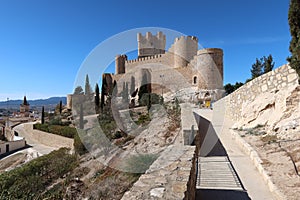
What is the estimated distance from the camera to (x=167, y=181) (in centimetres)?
194

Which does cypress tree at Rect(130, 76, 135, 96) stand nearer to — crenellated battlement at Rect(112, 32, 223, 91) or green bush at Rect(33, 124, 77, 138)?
crenellated battlement at Rect(112, 32, 223, 91)

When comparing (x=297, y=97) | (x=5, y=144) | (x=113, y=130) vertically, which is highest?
(x=297, y=97)

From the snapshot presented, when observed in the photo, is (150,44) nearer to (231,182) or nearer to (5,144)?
(5,144)

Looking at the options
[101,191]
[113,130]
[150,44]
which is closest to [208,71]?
[113,130]

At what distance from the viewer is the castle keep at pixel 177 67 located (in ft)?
74.6

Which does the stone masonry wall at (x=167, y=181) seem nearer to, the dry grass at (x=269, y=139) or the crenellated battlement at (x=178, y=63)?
the dry grass at (x=269, y=139)

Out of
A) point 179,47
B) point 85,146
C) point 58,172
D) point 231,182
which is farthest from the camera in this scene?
point 179,47

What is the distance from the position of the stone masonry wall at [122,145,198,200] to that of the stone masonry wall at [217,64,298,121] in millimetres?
3981

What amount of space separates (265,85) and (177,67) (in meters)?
23.7

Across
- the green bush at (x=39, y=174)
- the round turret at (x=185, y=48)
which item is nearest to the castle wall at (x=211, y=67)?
the round turret at (x=185, y=48)

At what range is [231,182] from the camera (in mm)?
3057

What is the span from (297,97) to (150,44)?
3599 cm

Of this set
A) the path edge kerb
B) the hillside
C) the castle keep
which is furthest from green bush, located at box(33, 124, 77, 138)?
the path edge kerb

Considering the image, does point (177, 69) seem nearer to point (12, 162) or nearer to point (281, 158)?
point (12, 162)
